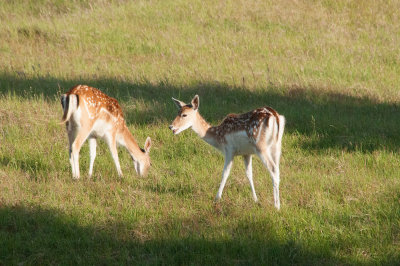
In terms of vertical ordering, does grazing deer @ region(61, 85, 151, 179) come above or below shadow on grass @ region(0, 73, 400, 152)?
above

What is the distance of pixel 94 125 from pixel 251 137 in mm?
2791

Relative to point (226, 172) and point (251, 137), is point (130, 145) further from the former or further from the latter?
point (251, 137)

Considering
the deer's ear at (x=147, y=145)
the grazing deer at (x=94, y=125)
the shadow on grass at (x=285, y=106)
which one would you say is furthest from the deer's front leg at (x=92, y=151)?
the shadow on grass at (x=285, y=106)

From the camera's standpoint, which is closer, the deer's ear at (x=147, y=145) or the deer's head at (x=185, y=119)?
the deer's head at (x=185, y=119)

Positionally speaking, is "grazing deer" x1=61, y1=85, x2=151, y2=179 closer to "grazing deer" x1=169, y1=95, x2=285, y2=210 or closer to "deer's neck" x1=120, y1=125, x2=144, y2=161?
"deer's neck" x1=120, y1=125, x2=144, y2=161

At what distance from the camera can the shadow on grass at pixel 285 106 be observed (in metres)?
10.3

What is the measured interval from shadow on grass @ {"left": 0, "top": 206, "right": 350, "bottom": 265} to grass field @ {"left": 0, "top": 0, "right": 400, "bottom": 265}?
2 cm

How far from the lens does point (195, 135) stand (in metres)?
10.4

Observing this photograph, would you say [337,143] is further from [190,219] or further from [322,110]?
[190,219]

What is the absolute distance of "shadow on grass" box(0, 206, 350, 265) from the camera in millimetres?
6066

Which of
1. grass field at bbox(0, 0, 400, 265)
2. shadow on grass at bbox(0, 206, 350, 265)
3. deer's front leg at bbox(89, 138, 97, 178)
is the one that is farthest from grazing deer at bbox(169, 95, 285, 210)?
deer's front leg at bbox(89, 138, 97, 178)

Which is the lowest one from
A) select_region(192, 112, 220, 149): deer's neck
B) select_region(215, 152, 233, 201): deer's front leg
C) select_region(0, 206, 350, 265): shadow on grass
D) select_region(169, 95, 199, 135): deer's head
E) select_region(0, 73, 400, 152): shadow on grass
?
select_region(0, 73, 400, 152): shadow on grass

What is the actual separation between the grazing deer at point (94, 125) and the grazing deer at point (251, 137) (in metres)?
1.36

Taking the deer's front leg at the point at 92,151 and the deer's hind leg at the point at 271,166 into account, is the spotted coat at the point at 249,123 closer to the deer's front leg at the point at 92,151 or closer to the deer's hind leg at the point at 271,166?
the deer's hind leg at the point at 271,166
